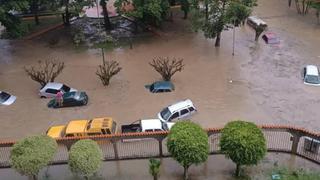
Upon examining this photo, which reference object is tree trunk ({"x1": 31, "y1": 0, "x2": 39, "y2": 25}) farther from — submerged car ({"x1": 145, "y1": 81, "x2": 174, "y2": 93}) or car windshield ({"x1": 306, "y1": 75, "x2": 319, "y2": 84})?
car windshield ({"x1": 306, "y1": 75, "x2": 319, "y2": 84})

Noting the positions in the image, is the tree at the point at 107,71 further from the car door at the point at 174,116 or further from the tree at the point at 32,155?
the tree at the point at 32,155

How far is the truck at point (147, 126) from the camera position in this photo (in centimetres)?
2122

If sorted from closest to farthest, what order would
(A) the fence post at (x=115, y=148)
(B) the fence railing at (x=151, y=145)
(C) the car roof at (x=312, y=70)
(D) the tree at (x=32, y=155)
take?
(D) the tree at (x=32, y=155) < (B) the fence railing at (x=151, y=145) < (A) the fence post at (x=115, y=148) < (C) the car roof at (x=312, y=70)

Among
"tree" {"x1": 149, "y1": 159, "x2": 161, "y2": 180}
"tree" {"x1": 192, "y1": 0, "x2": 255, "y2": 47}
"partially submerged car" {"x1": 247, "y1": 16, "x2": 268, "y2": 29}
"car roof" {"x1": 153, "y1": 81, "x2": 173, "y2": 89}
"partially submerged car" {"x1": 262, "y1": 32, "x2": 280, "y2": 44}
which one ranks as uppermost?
"tree" {"x1": 192, "y1": 0, "x2": 255, "y2": 47}

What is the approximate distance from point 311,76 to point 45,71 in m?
16.5

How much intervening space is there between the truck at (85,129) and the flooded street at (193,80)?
5.89 ft

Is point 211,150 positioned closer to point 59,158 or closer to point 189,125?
point 189,125

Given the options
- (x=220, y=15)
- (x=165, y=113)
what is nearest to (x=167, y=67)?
(x=165, y=113)

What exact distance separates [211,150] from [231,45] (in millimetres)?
13328

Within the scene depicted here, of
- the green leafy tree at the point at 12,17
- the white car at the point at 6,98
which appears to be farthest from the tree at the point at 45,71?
the green leafy tree at the point at 12,17

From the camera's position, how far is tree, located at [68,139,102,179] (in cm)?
1750

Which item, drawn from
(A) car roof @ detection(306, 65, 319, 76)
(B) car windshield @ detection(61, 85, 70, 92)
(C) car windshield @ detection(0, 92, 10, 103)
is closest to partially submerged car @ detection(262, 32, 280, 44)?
(A) car roof @ detection(306, 65, 319, 76)

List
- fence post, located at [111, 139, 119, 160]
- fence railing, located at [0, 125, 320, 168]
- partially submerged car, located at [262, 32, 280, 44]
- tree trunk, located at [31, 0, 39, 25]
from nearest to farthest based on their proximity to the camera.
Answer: fence railing, located at [0, 125, 320, 168] → fence post, located at [111, 139, 119, 160] → partially submerged car, located at [262, 32, 280, 44] → tree trunk, located at [31, 0, 39, 25]

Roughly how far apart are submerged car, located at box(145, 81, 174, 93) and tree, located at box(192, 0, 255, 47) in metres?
5.98
